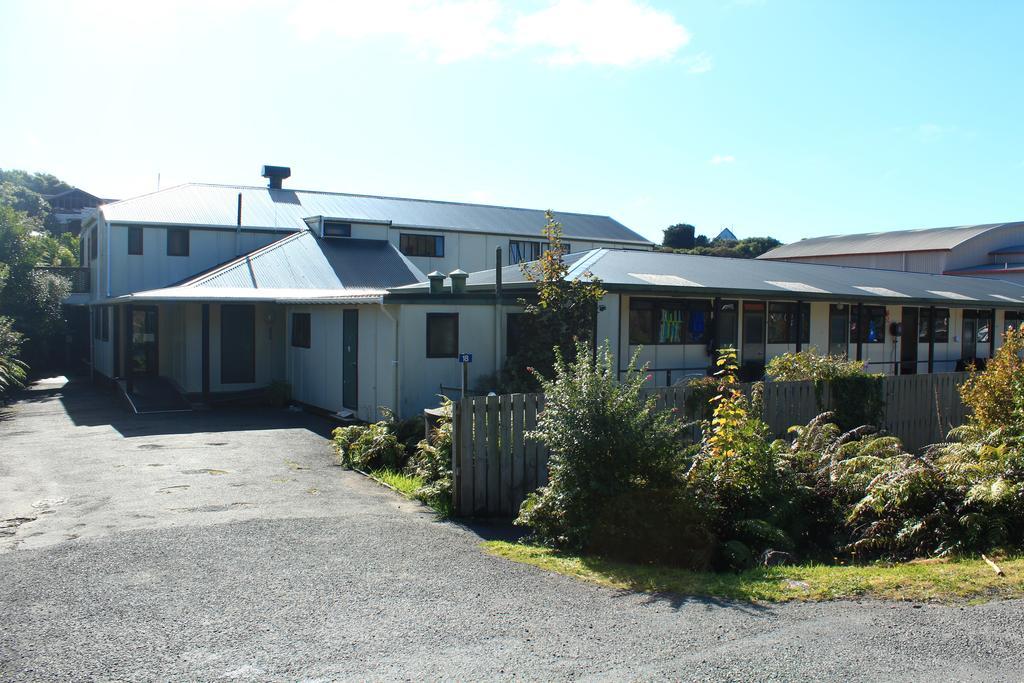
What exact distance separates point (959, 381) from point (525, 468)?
9705 millimetres

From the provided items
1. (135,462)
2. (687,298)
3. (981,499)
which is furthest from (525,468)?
(687,298)

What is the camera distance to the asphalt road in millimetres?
4637

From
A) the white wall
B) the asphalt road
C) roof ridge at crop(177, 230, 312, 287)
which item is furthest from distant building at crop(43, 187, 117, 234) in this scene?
the asphalt road

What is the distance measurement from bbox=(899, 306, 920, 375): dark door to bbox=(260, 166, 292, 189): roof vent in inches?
943

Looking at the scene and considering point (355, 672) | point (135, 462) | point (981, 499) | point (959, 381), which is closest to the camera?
point (355, 672)

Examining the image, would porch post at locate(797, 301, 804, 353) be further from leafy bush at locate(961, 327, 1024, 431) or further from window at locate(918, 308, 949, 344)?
leafy bush at locate(961, 327, 1024, 431)

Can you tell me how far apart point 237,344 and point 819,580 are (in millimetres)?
18721

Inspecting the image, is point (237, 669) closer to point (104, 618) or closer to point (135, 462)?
point (104, 618)

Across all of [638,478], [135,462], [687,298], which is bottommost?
[135,462]

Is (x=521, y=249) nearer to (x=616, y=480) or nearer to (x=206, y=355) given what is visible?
(x=206, y=355)

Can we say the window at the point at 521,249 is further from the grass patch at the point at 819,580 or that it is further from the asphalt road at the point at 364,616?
the grass patch at the point at 819,580

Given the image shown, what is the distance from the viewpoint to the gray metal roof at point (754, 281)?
18031mm

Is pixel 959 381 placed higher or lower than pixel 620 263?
lower

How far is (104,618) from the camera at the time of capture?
548 cm
